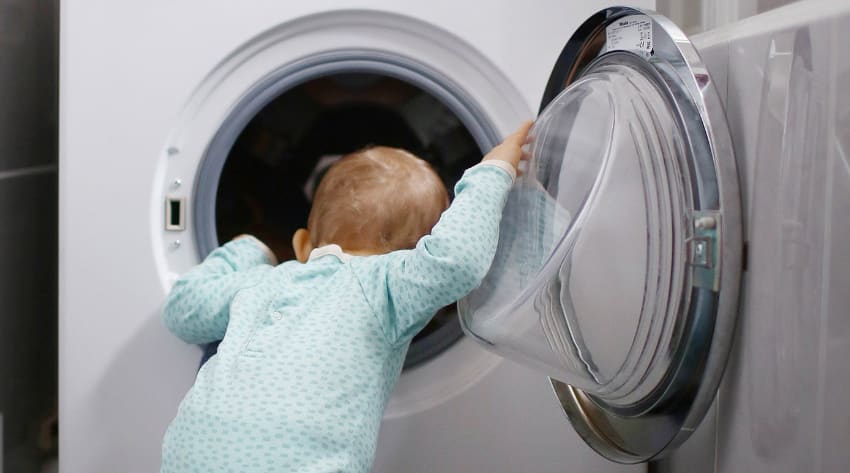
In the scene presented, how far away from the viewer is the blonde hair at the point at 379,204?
0.95 m

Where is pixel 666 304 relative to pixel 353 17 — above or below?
below

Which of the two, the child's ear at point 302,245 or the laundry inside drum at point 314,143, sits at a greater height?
the laundry inside drum at point 314,143

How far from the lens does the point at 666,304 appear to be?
2.22 feet

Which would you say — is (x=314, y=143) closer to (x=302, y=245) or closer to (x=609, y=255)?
(x=302, y=245)

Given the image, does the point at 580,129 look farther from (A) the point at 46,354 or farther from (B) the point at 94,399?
(A) the point at 46,354

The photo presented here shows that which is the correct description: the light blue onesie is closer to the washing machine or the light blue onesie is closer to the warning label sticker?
the washing machine

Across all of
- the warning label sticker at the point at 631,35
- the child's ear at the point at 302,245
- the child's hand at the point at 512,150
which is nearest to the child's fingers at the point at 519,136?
the child's hand at the point at 512,150

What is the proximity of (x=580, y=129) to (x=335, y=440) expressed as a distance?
420 millimetres

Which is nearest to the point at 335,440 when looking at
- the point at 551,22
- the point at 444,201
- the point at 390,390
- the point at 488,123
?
the point at 390,390

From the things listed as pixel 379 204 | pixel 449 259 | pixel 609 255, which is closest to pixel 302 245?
pixel 379 204

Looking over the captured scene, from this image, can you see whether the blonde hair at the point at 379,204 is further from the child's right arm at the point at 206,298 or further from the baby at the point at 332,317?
the child's right arm at the point at 206,298

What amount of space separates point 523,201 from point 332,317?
0.26 metres

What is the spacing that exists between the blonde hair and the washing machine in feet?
0.35

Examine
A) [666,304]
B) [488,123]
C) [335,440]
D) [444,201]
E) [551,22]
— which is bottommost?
[335,440]
